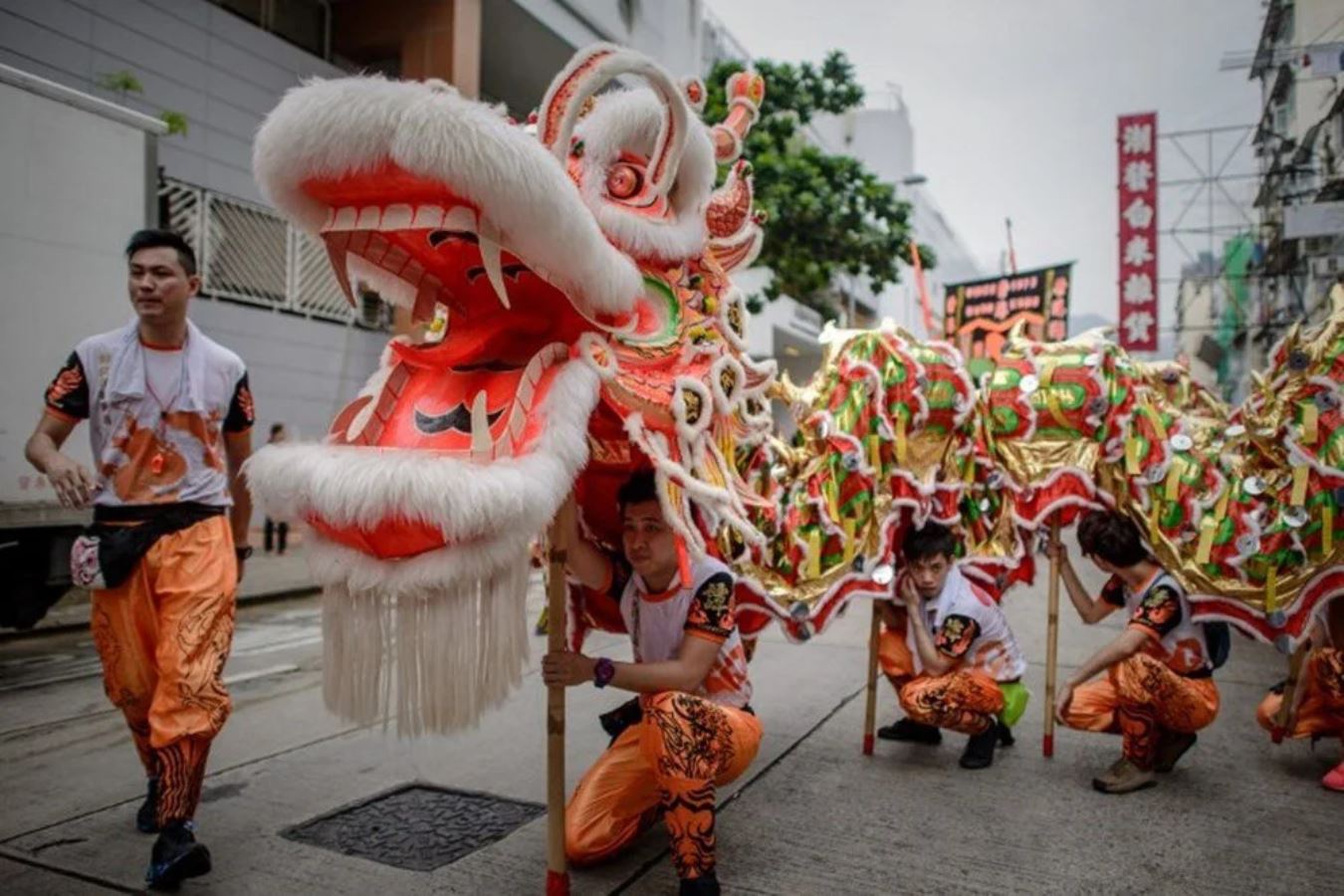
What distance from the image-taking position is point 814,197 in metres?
13.6

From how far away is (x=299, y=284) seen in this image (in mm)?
11664

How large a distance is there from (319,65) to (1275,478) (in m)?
11.5

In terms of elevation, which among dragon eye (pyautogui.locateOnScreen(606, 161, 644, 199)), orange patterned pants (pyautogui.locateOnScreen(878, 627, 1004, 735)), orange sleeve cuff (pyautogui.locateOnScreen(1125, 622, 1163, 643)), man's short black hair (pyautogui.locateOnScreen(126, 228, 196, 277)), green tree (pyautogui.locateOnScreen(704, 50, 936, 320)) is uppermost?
green tree (pyautogui.locateOnScreen(704, 50, 936, 320))

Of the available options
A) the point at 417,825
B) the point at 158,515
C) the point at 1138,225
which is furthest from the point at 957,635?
the point at 1138,225

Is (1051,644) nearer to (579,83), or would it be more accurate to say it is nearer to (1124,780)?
(1124,780)

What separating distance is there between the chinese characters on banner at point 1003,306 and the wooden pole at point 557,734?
12.1m

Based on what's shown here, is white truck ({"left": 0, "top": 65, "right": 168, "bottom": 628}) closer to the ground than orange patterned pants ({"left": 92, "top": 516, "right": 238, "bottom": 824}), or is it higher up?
higher up

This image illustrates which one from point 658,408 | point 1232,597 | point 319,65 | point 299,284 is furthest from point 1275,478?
point 319,65

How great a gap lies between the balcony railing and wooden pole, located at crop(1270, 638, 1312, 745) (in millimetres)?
8383

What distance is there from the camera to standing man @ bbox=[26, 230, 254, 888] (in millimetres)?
2721

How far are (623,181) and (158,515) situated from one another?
163cm

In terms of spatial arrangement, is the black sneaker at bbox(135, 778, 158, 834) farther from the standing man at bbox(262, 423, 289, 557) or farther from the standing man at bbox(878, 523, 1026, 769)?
the standing man at bbox(262, 423, 289, 557)

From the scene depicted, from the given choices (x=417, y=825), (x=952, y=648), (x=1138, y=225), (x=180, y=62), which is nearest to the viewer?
(x=417, y=825)

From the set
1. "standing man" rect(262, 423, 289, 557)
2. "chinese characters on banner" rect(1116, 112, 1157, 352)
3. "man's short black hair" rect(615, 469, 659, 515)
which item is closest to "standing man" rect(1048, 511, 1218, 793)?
"man's short black hair" rect(615, 469, 659, 515)
